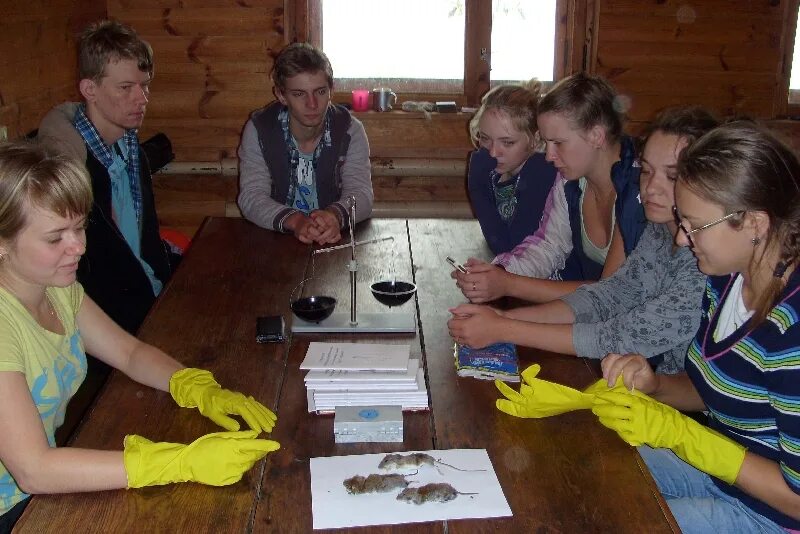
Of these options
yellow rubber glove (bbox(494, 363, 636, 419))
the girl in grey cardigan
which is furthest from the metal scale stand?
yellow rubber glove (bbox(494, 363, 636, 419))

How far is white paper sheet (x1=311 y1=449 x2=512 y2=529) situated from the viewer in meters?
1.19

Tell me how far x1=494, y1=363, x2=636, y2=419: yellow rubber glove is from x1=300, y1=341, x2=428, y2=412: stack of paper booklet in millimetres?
169

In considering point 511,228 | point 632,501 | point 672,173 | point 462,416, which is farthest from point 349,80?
point 632,501

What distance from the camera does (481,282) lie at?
2119 millimetres

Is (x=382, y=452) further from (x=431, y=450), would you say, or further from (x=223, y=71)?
(x=223, y=71)

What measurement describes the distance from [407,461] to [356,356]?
0.39 m

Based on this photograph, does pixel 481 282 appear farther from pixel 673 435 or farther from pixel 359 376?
pixel 673 435

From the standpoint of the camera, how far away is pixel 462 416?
1498mm

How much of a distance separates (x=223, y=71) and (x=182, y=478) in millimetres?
3323

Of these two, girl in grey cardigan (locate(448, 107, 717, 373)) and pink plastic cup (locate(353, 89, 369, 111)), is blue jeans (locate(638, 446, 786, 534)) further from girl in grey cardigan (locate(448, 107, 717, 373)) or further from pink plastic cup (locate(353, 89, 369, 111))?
pink plastic cup (locate(353, 89, 369, 111))

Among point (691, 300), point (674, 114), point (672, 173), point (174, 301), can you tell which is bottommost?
point (174, 301)

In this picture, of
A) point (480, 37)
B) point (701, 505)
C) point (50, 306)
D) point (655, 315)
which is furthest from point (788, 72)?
point (50, 306)

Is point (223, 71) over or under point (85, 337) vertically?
over

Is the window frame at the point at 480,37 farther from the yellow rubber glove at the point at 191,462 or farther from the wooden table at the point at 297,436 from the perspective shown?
the yellow rubber glove at the point at 191,462
